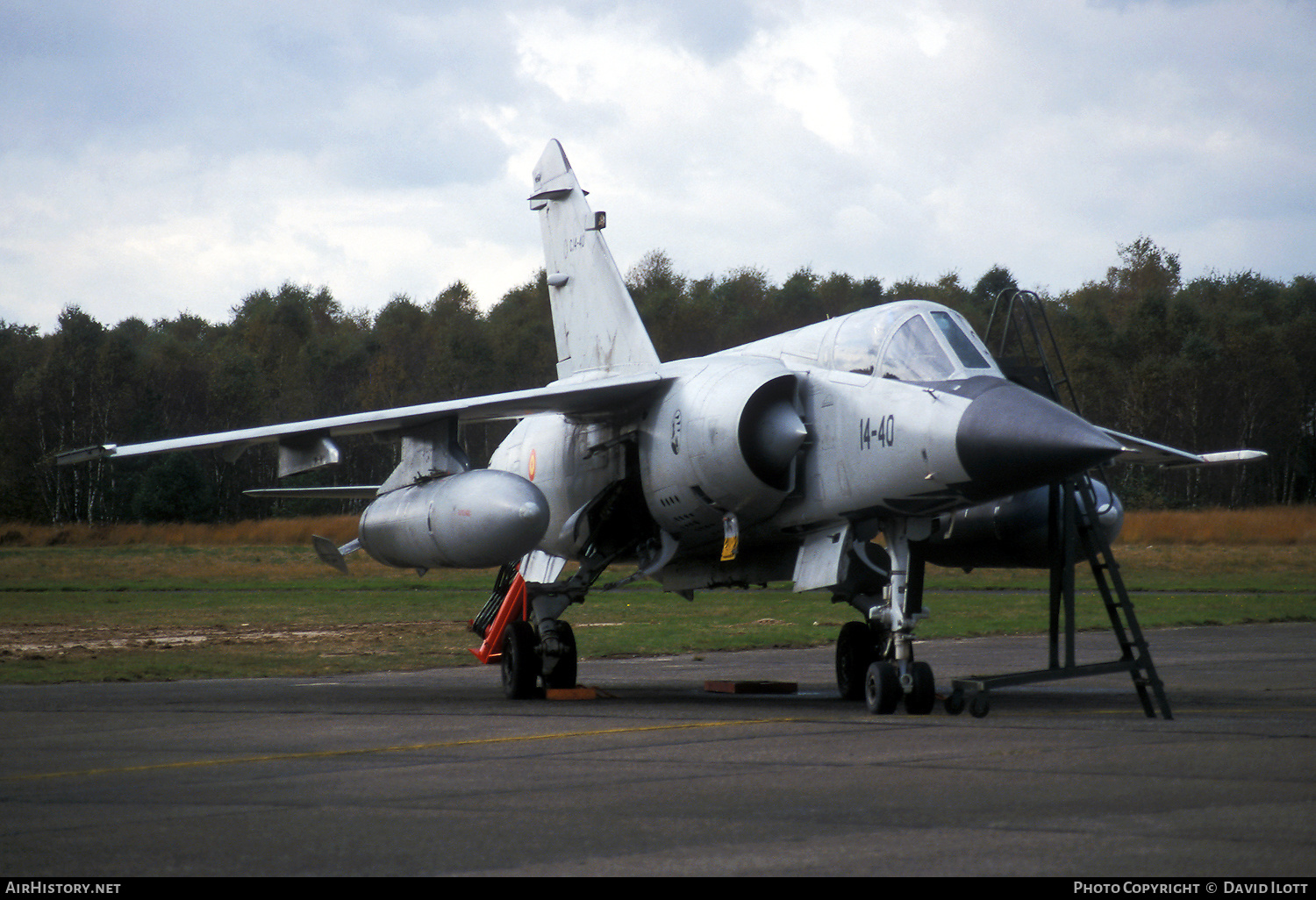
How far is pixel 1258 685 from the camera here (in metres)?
11.9

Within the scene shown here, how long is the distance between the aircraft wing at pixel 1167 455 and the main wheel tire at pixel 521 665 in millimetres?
5706

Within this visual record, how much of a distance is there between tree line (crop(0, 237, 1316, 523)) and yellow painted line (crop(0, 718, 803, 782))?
3506cm

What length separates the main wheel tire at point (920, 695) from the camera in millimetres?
9797

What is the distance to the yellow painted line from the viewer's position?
24.3ft

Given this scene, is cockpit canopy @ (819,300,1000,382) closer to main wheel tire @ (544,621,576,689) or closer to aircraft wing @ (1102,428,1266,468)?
aircraft wing @ (1102,428,1266,468)

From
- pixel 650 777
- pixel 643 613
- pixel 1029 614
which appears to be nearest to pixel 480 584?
pixel 643 613

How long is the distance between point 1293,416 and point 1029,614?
34652 mm

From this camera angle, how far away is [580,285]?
15.9 metres

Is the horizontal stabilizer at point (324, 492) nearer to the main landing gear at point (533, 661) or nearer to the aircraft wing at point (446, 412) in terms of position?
the aircraft wing at point (446, 412)

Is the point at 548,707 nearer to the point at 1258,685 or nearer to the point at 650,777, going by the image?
the point at 650,777

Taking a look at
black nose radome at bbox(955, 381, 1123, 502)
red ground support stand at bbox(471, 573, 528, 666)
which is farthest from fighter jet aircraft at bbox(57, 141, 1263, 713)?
red ground support stand at bbox(471, 573, 528, 666)

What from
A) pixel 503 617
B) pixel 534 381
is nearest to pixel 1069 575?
pixel 503 617

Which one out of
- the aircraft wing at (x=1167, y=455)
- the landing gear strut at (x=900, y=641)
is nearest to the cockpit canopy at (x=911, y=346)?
the landing gear strut at (x=900, y=641)

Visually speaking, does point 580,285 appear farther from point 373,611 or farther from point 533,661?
point 373,611
